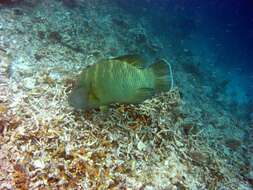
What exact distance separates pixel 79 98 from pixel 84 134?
48cm

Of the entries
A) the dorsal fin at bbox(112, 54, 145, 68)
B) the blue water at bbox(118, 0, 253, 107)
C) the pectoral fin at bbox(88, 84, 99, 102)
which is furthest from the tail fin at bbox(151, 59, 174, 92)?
the blue water at bbox(118, 0, 253, 107)

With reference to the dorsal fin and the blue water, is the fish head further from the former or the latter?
the blue water

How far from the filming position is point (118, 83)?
3.62 metres

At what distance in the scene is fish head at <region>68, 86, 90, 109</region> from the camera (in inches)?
142

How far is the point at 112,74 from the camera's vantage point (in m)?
3.63

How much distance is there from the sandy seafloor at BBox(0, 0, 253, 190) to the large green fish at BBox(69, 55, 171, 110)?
1.47ft

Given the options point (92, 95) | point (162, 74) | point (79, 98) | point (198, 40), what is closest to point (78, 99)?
point (79, 98)

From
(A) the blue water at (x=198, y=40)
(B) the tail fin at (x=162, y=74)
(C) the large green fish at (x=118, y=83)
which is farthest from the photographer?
(A) the blue water at (x=198, y=40)

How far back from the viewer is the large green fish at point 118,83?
11.8 feet

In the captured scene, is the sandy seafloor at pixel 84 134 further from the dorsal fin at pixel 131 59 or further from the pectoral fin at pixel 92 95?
the dorsal fin at pixel 131 59

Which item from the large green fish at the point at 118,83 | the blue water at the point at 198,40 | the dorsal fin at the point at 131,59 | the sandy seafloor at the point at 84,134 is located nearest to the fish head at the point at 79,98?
the large green fish at the point at 118,83

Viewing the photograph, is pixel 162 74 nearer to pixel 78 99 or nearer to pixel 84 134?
pixel 78 99

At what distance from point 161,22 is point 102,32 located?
638cm

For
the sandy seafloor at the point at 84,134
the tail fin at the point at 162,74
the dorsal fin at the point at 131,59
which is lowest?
the sandy seafloor at the point at 84,134
